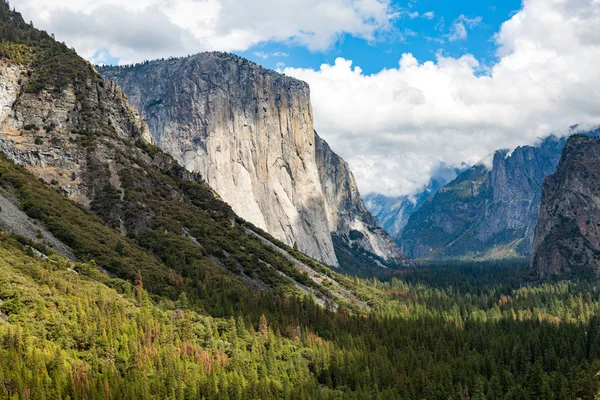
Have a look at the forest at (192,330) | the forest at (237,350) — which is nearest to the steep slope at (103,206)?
the forest at (192,330)

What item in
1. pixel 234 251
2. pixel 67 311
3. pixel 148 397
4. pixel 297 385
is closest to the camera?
pixel 148 397

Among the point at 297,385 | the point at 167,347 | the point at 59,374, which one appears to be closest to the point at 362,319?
the point at 297,385

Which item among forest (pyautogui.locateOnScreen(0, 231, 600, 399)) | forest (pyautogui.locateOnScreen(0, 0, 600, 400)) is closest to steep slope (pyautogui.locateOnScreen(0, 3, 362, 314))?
forest (pyautogui.locateOnScreen(0, 0, 600, 400))

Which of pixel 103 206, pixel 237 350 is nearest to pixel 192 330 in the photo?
pixel 237 350

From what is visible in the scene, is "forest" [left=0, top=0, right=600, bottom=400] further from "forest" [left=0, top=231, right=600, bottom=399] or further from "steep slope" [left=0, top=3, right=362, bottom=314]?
"steep slope" [left=0, top=3, right=362, bottom=314]

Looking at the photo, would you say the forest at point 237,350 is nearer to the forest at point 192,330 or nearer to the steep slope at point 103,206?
the forest at point 192,330

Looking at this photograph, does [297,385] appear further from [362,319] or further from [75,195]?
[75,195]

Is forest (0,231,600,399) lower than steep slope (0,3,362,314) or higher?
lower

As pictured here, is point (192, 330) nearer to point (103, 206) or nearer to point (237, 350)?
point (237, 350)
